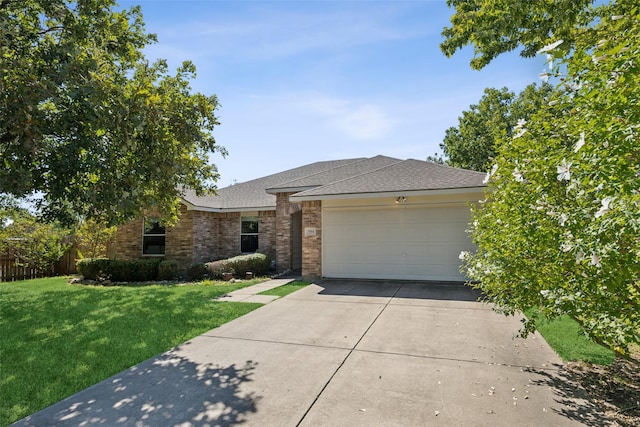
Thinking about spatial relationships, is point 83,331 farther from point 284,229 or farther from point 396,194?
point 284,229

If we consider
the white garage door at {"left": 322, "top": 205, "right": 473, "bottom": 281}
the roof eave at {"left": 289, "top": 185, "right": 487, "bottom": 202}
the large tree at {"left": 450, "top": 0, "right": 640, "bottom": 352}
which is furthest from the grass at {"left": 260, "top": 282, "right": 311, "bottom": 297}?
the large tree at {"left": 450, "top": 0, "right": 640, "bottom": 352}

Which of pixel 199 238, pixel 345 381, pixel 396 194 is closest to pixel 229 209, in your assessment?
pixel 199 238

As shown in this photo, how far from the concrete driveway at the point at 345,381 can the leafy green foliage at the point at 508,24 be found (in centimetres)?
604

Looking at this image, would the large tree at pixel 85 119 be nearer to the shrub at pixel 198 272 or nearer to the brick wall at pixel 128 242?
the shrub at pixel 198 272

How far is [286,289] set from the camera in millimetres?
Answer: 10703

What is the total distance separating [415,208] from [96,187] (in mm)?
8764

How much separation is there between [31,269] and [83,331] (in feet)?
40.2

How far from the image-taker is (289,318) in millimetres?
7270

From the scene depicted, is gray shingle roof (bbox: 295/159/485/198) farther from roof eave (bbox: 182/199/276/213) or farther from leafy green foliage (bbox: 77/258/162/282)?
leafy green foliage (bbox: 77/258/162/282)

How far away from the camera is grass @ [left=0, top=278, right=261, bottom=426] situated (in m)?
4.34

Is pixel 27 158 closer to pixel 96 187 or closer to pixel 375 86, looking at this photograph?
pixel 96 187

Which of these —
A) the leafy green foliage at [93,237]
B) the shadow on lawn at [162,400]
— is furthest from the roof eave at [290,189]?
the shadow on lawn at [162,400]

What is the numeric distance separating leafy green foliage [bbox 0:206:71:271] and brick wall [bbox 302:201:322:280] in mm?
10255

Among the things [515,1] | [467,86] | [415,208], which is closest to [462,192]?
[415,208]
